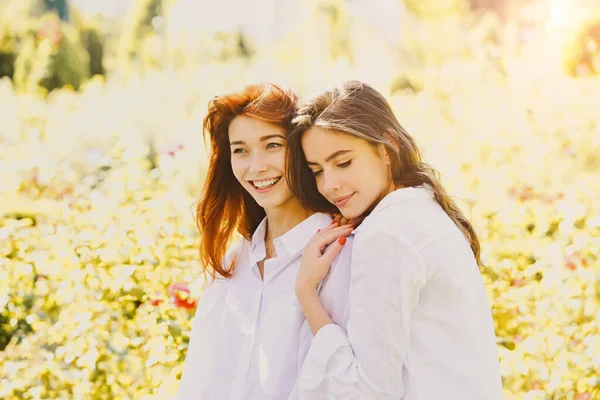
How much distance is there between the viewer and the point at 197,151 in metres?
4.93

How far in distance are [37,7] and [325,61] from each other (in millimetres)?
2825

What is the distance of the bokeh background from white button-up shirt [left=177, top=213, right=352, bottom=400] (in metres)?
0.83

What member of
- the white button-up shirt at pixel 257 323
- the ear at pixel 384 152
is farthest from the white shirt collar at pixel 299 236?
the ear at pixel 384 152

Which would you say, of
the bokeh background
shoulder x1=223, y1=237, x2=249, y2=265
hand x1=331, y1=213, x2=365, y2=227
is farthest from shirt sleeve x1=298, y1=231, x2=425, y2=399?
the bokeh background

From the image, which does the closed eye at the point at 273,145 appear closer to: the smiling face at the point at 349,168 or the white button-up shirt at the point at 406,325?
the smiling face at the point at 349,168

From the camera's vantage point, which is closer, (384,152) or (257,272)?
(384,152)

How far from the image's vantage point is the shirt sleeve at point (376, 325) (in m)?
1.70

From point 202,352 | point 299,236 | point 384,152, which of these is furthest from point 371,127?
point 202,352

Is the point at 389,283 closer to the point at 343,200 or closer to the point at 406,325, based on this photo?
the point at 406,325

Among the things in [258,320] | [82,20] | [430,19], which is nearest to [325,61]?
[430,19]

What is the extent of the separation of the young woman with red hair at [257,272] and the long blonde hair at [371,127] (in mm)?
139

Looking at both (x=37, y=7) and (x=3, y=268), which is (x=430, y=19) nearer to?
(x=37, y=7)

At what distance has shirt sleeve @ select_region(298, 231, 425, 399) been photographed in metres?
1.70

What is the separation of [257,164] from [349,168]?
1.08ft
